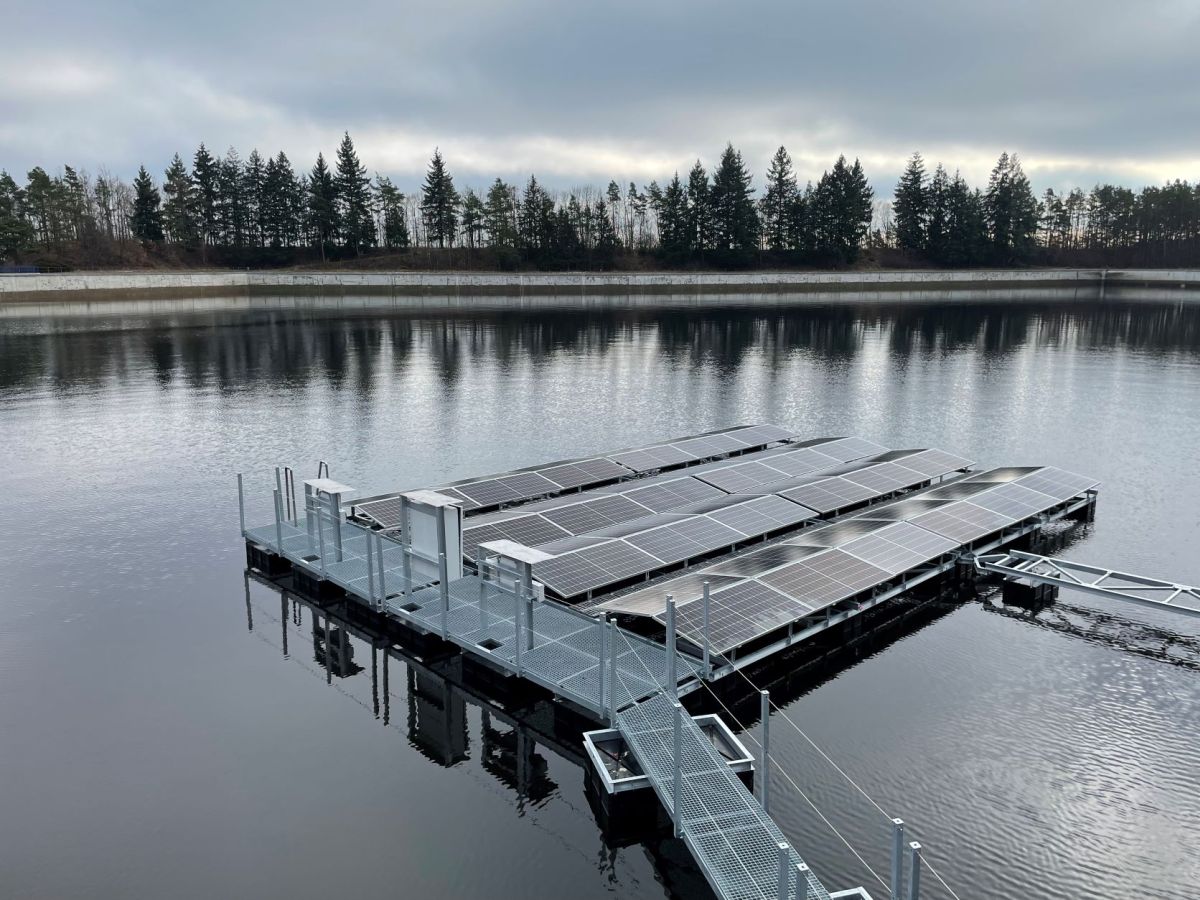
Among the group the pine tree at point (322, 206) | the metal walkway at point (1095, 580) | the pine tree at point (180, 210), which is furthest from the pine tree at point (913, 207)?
the metal walkway at point (1095, 580)

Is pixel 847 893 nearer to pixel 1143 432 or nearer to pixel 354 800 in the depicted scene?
pixel 354 800

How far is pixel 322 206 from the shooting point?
461 ft

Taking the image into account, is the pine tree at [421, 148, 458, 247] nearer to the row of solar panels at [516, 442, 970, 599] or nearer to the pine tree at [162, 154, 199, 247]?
the pine tree at [162, 154, 199, 247]

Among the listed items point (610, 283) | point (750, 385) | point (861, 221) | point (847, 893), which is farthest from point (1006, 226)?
point (847, 893)

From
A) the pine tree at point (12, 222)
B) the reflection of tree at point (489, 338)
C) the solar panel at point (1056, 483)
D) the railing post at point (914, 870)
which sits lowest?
the railing post at point (914, 870)

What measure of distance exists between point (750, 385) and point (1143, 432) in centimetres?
2324

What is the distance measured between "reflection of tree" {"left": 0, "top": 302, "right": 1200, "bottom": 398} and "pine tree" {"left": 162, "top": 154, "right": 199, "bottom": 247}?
41.2 m

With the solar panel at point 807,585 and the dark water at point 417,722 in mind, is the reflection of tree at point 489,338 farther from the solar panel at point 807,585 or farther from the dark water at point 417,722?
the solar panel at point 807,585

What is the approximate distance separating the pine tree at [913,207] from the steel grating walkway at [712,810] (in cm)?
15804

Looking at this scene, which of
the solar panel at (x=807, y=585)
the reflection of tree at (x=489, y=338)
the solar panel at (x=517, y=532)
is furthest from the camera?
the reflection of tree at (x=489, y=338)

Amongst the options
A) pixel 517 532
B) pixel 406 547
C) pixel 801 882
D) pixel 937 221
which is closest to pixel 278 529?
pixel 406 547

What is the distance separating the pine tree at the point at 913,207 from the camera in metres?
156

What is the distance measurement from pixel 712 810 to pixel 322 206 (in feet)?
470

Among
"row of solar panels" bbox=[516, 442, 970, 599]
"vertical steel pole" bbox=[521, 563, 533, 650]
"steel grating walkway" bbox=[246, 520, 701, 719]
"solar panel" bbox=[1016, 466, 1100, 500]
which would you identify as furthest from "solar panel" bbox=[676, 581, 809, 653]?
"solar panel" bbox=[1016, 466, 1100, 500]
